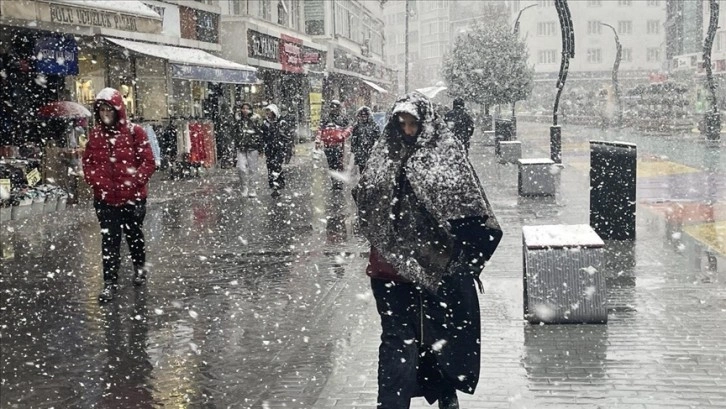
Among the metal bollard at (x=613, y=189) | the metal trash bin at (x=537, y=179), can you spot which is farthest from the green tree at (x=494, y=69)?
the metal bollard at (x=613, y=189)

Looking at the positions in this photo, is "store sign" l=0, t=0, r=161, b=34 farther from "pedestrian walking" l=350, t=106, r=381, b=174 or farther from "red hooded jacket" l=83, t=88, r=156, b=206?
"red hooded jacket" l=83, t=88, r=156, b=206

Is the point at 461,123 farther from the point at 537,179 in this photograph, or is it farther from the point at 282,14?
the point at 282,14

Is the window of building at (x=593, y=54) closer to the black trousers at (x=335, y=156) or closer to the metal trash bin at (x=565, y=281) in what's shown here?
the black trousers at (x=335, y=156)

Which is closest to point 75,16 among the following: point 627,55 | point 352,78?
point 352,78

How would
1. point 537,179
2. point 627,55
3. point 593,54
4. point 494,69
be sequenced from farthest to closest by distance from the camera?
point 627,55 < point 593,54 < point 494,69 < point 537,179

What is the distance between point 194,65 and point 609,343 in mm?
16201

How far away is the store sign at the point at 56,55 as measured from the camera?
17344 millimetres

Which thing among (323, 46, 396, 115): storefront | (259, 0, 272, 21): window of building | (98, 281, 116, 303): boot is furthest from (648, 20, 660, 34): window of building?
(98, 281, 116, 303): boot

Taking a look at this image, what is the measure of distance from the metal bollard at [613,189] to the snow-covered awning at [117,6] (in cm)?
928

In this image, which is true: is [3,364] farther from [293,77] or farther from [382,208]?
[293,77]

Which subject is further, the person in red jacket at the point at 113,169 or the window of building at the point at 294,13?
the window of building at the point at 294,13

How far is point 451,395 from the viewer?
429cm

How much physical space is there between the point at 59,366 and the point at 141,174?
2.45 metres

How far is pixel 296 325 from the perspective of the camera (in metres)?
6.80
